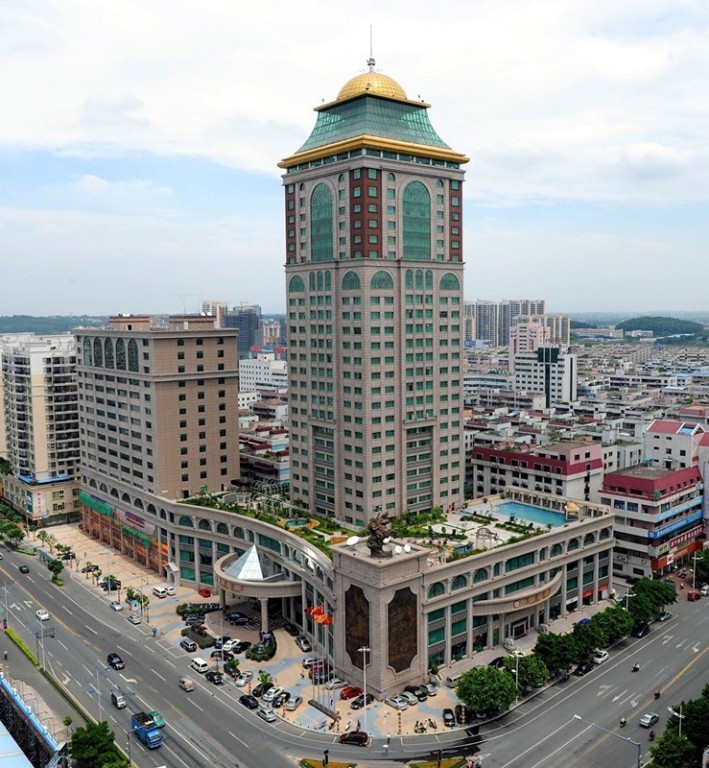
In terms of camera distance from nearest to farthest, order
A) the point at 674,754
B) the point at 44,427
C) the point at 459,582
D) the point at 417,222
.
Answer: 1. the point at 674,754
2. the point at 459,582
3. the point at 417,222
4. the point at 44,427

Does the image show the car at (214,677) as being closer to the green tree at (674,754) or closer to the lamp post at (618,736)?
the lamp post at (618,736)

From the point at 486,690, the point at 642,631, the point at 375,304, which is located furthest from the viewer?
the point at 375,304

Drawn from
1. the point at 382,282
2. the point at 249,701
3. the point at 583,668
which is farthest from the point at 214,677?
the point at 382,282

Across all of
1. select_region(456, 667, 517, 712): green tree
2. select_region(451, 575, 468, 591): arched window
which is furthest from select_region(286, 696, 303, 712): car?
select_region(451, 575, 468, 591): arched window

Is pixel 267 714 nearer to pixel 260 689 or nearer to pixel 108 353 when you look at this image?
pixel 260 689

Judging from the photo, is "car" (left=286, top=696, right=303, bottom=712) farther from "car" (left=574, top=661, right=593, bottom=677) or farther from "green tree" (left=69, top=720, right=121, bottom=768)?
"car" (left=574, top=661, right=593, bottom=677)

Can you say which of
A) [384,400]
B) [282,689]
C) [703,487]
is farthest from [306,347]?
[703,487]

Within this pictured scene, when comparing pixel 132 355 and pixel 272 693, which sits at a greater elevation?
pixel 132 355
